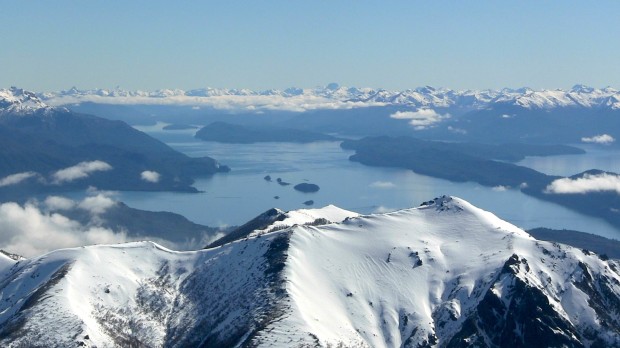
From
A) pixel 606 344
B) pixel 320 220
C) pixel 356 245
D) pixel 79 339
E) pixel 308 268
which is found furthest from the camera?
pixel 320 220

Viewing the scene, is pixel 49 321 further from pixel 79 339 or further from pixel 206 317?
pixel 206 317

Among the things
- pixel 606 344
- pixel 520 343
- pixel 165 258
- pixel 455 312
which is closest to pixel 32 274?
pixel 165 258

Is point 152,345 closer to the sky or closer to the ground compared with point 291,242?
closer to the ground

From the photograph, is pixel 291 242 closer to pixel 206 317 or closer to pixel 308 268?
pixel 308 268

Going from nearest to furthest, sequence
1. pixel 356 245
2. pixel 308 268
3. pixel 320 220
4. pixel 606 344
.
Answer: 1. pixel 606 344
2. pixel 308 268
3. pixel 356 245
4. pixel 320 220

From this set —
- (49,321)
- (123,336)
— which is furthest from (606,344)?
(49,321)

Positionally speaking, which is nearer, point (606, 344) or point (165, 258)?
point (606, 344)
